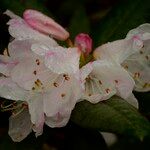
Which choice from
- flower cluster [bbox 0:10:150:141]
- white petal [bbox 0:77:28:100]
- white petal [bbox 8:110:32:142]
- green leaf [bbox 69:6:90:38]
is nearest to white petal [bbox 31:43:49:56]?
flower cluster [bbox 0:10:150:141]

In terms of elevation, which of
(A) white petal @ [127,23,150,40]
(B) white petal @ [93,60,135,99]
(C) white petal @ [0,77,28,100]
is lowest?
(C) white petal @ [0,77,28,100]

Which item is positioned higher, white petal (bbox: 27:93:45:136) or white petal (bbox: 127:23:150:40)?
white petal (bbox: 127:23:150:40)

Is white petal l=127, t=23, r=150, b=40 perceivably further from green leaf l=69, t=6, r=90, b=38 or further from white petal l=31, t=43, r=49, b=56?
green leaf l=69, t=6, r=90, b=38

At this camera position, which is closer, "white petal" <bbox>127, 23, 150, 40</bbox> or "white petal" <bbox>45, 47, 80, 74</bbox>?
"white petal" <bbox>45, 47, 80, 74</bbox>

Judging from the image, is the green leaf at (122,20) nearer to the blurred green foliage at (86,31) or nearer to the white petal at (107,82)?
the blurred green foliage at (86,31)

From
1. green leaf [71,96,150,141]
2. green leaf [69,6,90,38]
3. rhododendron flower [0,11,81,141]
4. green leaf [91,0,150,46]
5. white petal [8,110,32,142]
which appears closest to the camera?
green leaf [71,96,150,141]

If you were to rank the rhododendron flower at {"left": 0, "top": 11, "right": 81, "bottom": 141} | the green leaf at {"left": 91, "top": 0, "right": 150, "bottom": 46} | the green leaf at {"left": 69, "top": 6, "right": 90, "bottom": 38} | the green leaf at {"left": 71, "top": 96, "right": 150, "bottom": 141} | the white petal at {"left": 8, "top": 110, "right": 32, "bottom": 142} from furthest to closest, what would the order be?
the green leaf at {"left": 69, "top": 6, "right": 90, "bottom": 38}
the green leaf at {"left": 91, "top": 0, "right": 150, "bottom": 46}
the white petal at {"left": 8, "top": 110, "right": 32, "bottom": 142}
the rhododendron flower at {"left": 0, "top": 11, "right": 81, "bottom": 141}
the green leaf at {"left": 71, "top": 96, "right": 150, "bottom": 141}

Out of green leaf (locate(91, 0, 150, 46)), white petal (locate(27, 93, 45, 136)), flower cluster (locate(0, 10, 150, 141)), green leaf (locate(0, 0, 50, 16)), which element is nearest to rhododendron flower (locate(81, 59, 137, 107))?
flower cluster (locate(0, 10, 150, 141))

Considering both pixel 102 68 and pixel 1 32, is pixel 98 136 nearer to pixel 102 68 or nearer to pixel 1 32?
pixel 102 68
